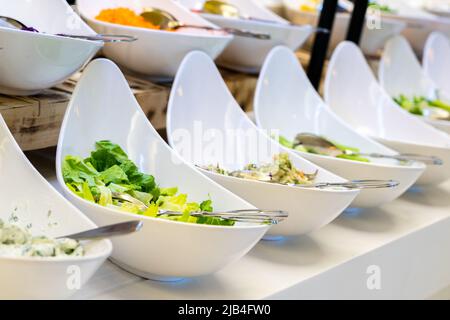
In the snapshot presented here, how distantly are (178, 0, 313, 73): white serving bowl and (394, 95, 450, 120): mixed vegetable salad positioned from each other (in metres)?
0.39

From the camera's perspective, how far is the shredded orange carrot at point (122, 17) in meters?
1.59

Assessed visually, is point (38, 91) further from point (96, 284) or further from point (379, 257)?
point (379, 257)

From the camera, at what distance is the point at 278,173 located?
51.7 inches

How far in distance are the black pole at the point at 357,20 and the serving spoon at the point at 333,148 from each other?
64 centimetres

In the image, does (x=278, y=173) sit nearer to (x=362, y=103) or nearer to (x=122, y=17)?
(x=122, y=17)

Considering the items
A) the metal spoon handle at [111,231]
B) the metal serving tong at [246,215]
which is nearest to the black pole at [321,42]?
the metal serving tong at [246,215]

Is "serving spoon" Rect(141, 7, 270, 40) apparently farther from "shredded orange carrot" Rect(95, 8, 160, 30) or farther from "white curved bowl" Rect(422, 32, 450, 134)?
"white curved bowl" Rect(422, 32, 450, 134)

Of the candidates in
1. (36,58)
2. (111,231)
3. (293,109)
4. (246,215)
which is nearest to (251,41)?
(293,109)

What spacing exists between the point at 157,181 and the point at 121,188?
5.3 inches

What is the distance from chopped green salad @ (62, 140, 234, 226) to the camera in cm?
107

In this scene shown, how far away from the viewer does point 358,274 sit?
4.13ft

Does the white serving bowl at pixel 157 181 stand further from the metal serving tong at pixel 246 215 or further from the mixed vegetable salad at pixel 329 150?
the mixed vegetable salad at pixel 329 150
